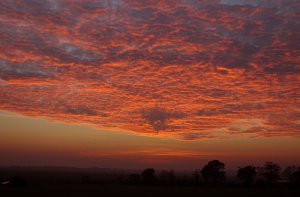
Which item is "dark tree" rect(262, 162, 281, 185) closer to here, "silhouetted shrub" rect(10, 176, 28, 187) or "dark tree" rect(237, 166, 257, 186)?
"dark tree" rect(237, 166, 257, 186)

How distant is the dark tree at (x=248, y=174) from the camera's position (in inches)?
5069

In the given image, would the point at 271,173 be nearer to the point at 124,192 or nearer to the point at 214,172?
the point at 214,172

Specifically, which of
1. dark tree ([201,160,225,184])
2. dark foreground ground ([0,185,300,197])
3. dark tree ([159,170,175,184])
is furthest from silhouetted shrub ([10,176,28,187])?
dark tree ([201,160,225,184])

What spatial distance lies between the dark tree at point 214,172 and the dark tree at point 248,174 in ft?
26.6

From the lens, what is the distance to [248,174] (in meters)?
130

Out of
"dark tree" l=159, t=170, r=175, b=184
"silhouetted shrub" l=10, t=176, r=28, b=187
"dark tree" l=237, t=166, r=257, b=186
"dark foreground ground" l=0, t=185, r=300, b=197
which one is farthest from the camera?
"dark tree" l=237, t=166, r=257, b=186

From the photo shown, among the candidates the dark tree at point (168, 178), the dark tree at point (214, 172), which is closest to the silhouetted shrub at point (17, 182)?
the dark tree at point (168, 178)

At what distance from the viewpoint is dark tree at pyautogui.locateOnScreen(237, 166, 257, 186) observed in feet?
422

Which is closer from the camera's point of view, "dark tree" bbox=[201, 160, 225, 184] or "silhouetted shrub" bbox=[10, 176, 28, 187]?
"silhouetted shrub" bbox=[10, 176, 28, 187]

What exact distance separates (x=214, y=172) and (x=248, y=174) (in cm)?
1472

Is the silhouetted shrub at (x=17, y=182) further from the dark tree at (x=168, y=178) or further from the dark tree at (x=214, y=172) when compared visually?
the dark tree at (x=214, y=172)

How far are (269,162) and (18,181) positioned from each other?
102118 mm

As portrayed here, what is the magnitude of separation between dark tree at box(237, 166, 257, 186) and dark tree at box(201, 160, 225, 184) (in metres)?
8.12

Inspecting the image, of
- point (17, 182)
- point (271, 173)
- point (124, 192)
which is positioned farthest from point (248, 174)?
point (17, 182)
